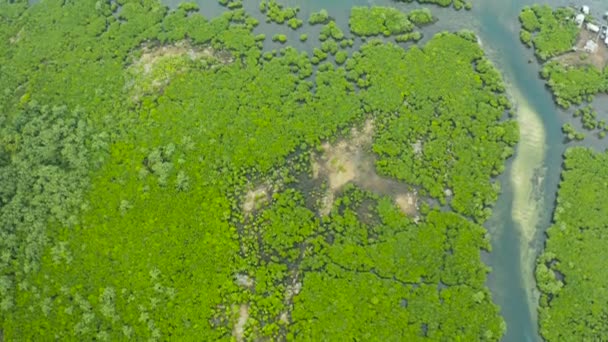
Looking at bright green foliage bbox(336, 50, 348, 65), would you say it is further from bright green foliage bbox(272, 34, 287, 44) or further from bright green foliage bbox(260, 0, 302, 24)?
bright green foliage bbox(260, 0, 302, 24)

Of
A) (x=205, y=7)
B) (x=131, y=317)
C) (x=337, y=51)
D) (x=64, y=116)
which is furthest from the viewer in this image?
(x=205, y=7)

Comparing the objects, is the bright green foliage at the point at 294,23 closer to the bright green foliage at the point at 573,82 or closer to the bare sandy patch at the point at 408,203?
the bare sandy patch at the point at 408,203

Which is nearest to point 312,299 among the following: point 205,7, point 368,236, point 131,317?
point 368,236

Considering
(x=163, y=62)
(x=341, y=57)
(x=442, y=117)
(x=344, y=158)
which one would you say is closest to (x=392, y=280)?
(x=344, y=158)

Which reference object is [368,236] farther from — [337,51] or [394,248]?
[337,51]

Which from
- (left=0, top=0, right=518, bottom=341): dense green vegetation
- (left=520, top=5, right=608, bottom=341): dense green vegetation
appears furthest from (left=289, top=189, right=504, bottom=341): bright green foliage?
(left=520, top=5, right=608, bottom=341): dense green vegetation

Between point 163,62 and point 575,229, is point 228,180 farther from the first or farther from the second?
point 575,229
